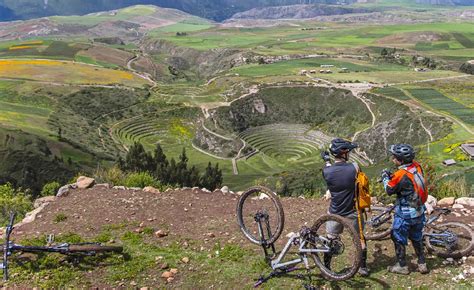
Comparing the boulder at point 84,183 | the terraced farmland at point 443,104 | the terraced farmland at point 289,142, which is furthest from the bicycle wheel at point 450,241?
the terraced farmland at point 443,104

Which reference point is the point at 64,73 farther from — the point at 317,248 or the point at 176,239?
the point at 317,248

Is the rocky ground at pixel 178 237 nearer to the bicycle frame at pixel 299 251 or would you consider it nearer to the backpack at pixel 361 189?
the bicycle frame at pixel 299 251

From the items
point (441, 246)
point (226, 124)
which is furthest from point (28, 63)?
point (441, 246)

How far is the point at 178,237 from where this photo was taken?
46.0ft

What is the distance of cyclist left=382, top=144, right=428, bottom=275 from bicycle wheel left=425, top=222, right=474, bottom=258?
145 centimetres

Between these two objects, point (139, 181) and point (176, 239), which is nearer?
point (176, 239)

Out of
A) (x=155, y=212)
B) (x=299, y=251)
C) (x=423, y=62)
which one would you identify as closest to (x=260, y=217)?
(x=299, y=251)

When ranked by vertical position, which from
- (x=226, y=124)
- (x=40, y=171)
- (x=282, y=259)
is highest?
(x=282, y=259)

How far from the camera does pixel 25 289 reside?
11.2m

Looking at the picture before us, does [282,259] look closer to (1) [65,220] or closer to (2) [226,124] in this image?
(1) [65,220]

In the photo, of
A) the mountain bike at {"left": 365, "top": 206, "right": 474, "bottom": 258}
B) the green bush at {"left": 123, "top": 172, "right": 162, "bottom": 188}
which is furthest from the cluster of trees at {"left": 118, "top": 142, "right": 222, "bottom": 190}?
the mountain bike at {"left": 365, "top": 206, "right": 474, "bottom": 258}

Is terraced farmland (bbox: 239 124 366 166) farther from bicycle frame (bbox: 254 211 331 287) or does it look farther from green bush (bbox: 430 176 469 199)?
bicycle frame (bbox: 254 211 331 287)

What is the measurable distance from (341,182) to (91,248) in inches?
288

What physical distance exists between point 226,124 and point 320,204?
105212mm
